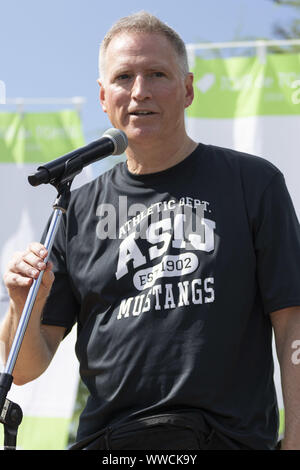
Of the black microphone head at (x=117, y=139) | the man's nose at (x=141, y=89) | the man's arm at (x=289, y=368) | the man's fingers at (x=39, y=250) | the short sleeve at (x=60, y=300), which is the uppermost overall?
the man's nose at (x=141, y=89)

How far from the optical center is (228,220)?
7.05ft

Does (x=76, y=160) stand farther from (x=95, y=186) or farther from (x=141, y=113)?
(x=95, y=186)

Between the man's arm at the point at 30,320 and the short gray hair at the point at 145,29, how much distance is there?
0.89m

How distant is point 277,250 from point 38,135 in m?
4.33

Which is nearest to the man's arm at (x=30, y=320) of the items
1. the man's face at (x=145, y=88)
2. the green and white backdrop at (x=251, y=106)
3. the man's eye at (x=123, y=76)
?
the man's face at (x=145, y=88)

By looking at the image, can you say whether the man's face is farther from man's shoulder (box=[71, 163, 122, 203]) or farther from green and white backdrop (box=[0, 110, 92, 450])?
green and white backdrop (box=[0, 110, 92, 450])

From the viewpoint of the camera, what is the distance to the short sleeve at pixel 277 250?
2025mm

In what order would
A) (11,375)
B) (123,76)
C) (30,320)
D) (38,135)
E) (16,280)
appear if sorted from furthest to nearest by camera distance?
(38,135) < (123,76) < (30,320) < (16,280) < (11,375)

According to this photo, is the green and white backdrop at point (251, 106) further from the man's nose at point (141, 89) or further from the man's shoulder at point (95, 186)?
the man's nose at point (141, 89)

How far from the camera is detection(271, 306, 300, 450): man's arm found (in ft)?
6.35

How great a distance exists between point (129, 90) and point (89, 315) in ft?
2.48

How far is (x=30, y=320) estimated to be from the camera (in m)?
2.22

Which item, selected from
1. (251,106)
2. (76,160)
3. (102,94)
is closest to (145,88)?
(102,94)
